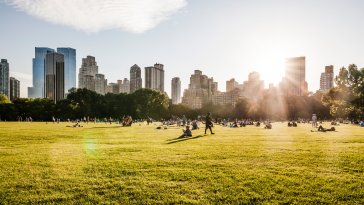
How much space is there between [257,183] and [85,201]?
5.39 metres

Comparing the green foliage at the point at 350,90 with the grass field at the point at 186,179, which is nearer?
the grass field at the point at 186,179

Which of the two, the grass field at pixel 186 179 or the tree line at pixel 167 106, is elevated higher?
the tree line at pixel 167 106

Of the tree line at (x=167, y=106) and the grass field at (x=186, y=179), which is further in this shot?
the tree line at (x=167, y=106)

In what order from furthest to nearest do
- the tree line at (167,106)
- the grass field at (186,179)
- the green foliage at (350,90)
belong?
the tree line at (167,106) → the green foliage at (350,90) → the grass field at (186,179)

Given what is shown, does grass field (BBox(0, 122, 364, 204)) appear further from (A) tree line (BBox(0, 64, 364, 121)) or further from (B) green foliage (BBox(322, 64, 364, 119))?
(A) tree line (BBox(0, 64, 364, 121))

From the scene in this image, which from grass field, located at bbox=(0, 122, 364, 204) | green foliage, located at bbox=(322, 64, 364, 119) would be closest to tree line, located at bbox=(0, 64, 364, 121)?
green foliage, located at bbox=(322, 64, 364, 119)

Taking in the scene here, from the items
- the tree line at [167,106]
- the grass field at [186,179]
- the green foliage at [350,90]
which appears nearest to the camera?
the grass field at [186,179]

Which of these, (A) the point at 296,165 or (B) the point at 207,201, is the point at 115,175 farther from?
(A) the point at 296,165

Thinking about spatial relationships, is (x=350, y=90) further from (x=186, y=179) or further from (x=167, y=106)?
(x=167, y=106)

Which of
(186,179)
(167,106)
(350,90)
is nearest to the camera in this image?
(186,179)

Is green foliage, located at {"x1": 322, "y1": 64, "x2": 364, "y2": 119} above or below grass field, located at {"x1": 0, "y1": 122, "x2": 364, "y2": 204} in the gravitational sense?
above

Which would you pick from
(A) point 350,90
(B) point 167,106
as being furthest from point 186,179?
(B) point 167,106

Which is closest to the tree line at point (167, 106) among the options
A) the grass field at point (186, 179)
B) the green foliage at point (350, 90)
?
the green foliage at point (350, 90)

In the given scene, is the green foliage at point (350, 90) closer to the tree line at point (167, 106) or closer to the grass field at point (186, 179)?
the tree line at point (167, 106)
